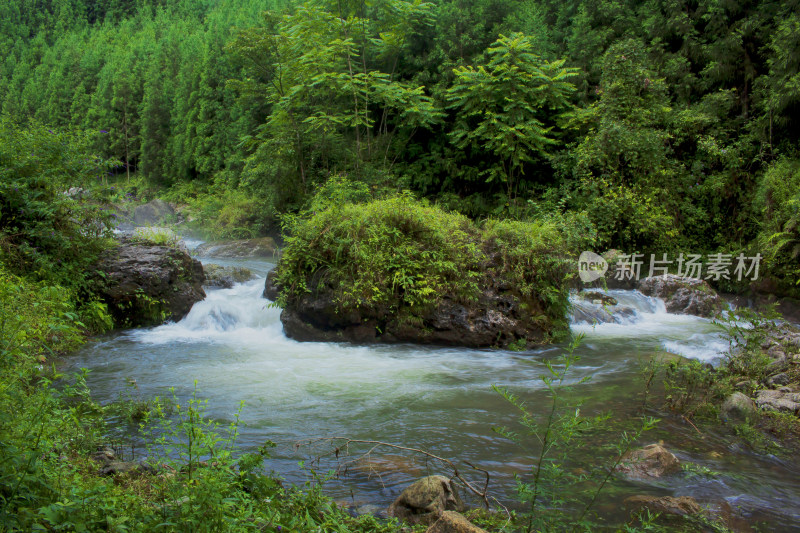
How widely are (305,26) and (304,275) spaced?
33.5 feet

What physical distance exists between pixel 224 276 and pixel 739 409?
10242mm

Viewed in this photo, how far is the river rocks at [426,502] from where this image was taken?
355 cm

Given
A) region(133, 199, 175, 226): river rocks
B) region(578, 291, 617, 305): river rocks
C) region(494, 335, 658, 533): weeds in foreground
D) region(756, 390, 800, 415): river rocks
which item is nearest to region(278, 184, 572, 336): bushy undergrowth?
region(578, 291, 617, 305): river rocks

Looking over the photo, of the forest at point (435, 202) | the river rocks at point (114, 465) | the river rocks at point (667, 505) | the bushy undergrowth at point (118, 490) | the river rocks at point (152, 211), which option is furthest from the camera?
the river rocks at point (152, 211)

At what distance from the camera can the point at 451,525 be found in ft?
10.4

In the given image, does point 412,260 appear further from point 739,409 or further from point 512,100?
point 512,100

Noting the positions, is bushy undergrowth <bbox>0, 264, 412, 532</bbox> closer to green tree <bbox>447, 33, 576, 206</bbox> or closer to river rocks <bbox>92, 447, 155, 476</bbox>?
river rocks <bbox>92, 447, 155, 476</bbox>

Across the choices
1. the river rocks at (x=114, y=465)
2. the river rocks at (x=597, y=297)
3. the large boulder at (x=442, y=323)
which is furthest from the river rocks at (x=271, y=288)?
→ the river rocks at (x=597, y=297)

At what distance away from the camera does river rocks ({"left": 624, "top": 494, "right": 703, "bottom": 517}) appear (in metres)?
3.85

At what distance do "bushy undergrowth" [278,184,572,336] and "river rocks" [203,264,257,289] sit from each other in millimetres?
3002

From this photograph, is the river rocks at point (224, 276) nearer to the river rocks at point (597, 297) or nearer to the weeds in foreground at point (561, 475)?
the river rocks at point (597, 297)

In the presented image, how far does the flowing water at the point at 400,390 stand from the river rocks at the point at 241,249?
6.39 metres

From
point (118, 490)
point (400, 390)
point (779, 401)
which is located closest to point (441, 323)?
point (400, 390)

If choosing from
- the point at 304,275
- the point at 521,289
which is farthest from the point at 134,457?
the point at 521,289
